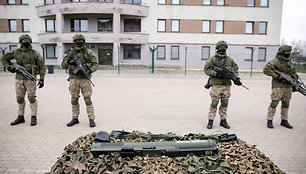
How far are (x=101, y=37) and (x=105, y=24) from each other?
3149mm

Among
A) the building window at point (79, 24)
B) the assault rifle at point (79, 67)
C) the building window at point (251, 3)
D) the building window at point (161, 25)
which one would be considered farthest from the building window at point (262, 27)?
the assault rifle at point (79, 67)

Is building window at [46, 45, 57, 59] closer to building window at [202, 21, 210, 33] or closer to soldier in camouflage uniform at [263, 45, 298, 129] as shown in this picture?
building window at [202, 21, 210, 33]

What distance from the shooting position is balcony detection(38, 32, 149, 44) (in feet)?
91.5

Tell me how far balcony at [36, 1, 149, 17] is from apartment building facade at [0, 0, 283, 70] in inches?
4.7

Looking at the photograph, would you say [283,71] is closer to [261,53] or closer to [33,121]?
[33,121]

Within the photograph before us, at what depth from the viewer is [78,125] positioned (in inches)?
243

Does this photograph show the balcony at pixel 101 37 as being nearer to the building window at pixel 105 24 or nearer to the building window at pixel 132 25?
the building window at pixel 132 25

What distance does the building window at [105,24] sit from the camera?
30.1 m

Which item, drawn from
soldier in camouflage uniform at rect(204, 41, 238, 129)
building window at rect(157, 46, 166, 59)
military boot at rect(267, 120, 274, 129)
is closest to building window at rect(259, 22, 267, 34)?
building window at rect(157, 46, 166, 59)

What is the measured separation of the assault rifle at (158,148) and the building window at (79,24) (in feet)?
98.2

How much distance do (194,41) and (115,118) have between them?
24609 millimetres

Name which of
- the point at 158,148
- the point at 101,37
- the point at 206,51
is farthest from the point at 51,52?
the point at 158,148

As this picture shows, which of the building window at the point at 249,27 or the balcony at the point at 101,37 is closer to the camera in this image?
the balcony at the point at 101,37

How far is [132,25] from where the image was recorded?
30.4 meters
